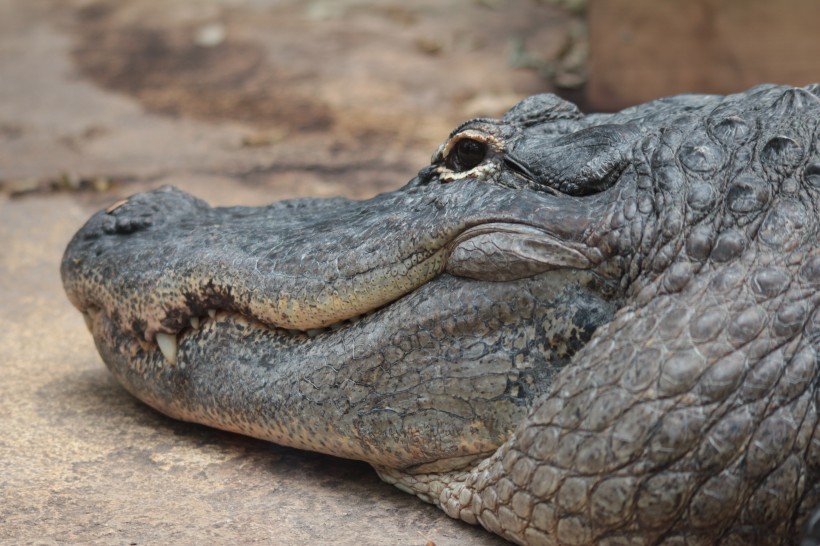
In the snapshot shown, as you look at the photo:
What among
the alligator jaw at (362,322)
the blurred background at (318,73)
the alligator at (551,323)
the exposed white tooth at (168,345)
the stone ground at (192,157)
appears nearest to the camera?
the alligator at (551,323)

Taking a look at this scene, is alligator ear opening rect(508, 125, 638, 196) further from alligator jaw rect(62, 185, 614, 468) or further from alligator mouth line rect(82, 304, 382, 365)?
alligator mouth line rect(82, 304, 382, 365)

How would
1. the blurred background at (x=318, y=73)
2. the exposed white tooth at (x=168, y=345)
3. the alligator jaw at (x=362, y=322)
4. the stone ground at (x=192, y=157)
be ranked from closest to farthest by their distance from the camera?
the alligator jaw at (x=362, y=322), the stone ground at (x=192, y=157), the exposed white tooth at (x=168, y=345), the blurred background at (x=318, y=73)

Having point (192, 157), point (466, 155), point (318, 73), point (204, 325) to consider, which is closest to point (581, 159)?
point (466, 155)

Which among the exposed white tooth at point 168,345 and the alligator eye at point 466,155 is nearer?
the alligator eye at point 466,155

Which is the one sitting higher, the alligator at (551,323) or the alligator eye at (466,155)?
the alligator eye at (466,155)

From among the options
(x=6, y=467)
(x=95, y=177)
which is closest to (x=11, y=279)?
(x=95, y=177)

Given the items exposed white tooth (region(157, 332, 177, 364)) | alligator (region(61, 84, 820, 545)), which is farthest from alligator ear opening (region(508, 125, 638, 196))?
exposed white tooth (region(157, 332, 177, 364))

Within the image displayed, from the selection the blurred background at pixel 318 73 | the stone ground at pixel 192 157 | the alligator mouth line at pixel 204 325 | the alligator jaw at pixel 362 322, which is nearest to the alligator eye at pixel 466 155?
the alligator jaw at pixel 362 322

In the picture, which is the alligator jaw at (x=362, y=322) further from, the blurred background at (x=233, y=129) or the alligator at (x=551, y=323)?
the blurred background at (x=233, y=129)
